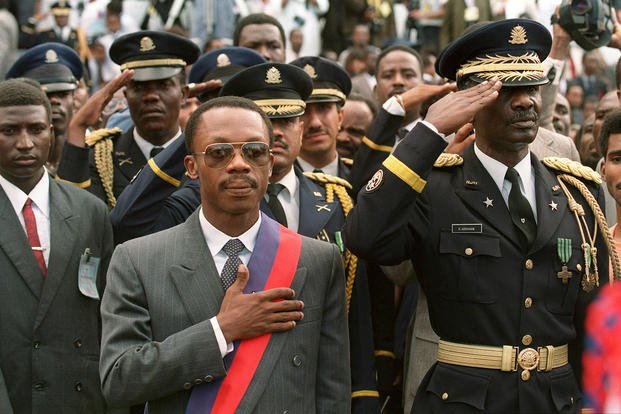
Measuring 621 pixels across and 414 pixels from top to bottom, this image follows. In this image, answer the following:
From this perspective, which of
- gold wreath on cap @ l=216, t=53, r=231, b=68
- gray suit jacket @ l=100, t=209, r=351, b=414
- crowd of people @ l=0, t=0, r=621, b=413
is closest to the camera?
gray suit jacket @ l=100, t=209, r=351, b=414

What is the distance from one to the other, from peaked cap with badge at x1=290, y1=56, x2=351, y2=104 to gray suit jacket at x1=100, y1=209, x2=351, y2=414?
92.4 inches

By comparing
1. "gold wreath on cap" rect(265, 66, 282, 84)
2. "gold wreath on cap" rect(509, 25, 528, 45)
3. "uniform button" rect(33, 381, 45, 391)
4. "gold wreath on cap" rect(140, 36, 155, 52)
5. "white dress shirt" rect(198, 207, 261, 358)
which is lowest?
"uniform button" rect(33, 381, 45, 391)

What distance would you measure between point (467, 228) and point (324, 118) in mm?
2148

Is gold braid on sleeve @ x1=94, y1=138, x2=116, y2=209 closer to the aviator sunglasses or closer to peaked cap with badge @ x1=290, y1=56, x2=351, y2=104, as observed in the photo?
peaked cap with badge @ x1=290, y1=56, x2=351, y2=104

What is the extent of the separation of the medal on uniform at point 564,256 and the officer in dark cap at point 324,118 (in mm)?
2072

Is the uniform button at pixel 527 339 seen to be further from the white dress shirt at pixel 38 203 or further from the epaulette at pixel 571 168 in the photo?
the white dress shirt at pixel 38 203

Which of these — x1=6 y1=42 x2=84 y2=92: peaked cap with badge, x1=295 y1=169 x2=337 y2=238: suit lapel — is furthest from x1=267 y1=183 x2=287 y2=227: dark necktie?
x1=6 y1=42 x2=84 y2=92: peaked cap with badge

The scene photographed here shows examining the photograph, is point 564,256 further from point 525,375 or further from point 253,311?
point 253,311

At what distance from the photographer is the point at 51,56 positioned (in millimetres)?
7047

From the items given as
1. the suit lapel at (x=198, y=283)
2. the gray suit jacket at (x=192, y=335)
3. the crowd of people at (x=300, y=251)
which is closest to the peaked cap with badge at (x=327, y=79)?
the crowd of people at (x=300, y=251)

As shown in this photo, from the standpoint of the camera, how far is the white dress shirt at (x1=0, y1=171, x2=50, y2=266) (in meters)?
5.09

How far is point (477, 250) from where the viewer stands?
4.18 meters

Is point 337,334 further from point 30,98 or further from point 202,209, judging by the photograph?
point 30,98

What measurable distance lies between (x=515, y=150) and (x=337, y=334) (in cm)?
106
